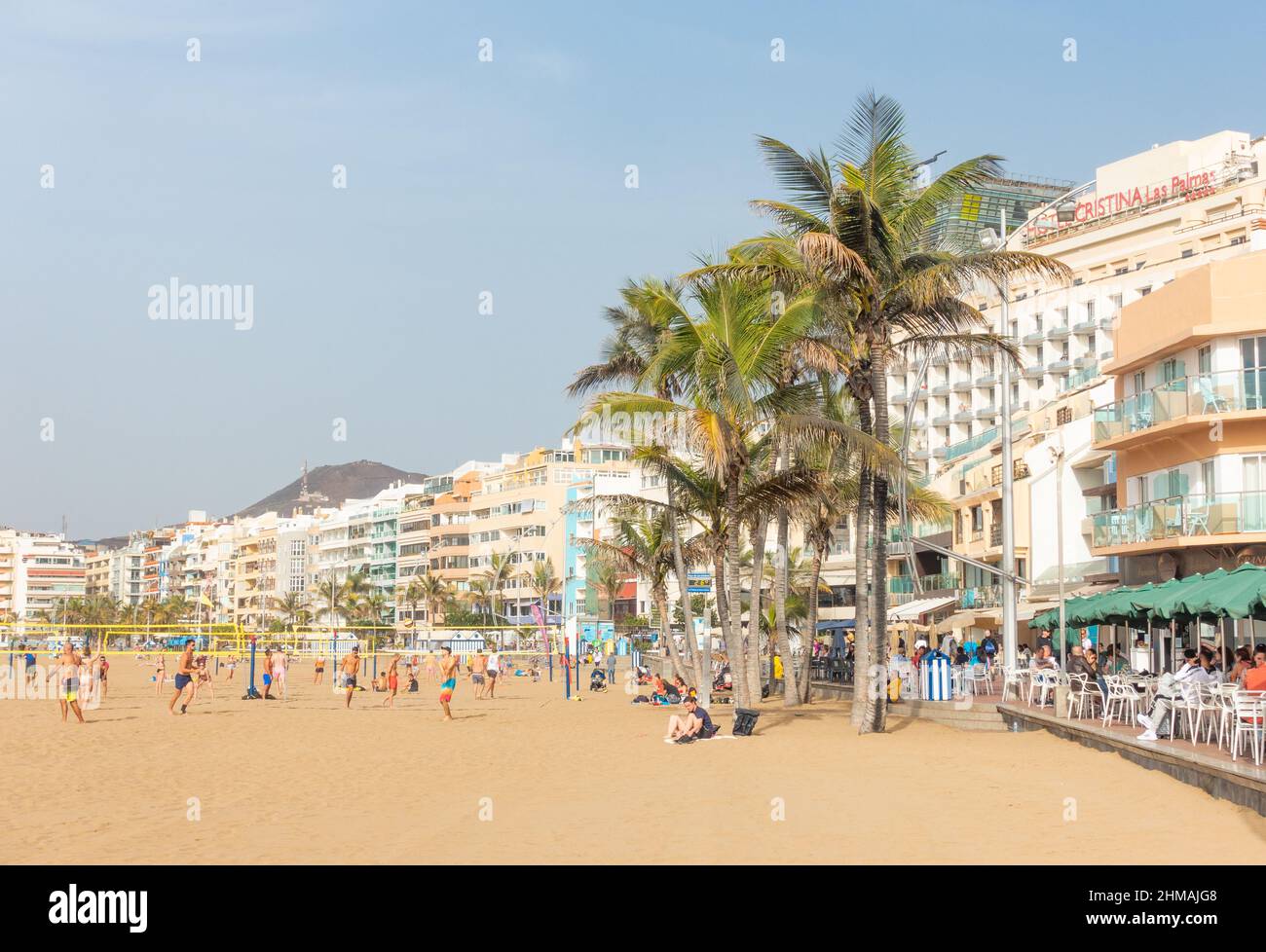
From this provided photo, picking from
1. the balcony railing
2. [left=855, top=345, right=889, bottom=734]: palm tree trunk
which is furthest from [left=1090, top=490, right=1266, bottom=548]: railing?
[left=855, top=345, right=889, bottom=734]: palm tree trunk

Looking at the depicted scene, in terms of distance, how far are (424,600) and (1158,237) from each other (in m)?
80.4

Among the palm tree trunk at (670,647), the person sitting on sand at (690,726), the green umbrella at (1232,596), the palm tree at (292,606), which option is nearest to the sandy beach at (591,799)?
the person sitting on sand at (690,726)

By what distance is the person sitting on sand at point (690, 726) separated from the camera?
76.0ft

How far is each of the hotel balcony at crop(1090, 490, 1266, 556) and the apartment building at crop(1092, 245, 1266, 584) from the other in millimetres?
21

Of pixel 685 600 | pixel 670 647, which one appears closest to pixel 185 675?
pixel 670 647

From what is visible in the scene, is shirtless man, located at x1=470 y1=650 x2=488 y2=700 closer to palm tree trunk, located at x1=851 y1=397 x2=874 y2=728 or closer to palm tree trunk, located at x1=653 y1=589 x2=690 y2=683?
palm tree trunk, located at x1=653 y1=589 x2=690 y2=683

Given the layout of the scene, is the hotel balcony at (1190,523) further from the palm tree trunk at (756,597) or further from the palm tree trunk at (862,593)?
the palm tree trunk at (756,597)

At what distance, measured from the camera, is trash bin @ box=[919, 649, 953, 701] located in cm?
2838

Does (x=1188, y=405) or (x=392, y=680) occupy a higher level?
(x=1188, y=405)

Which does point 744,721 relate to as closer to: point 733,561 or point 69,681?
point 733,561

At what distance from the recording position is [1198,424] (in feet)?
98.3

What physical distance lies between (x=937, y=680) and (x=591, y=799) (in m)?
14.6

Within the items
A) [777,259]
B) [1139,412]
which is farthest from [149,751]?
[1139,412]
